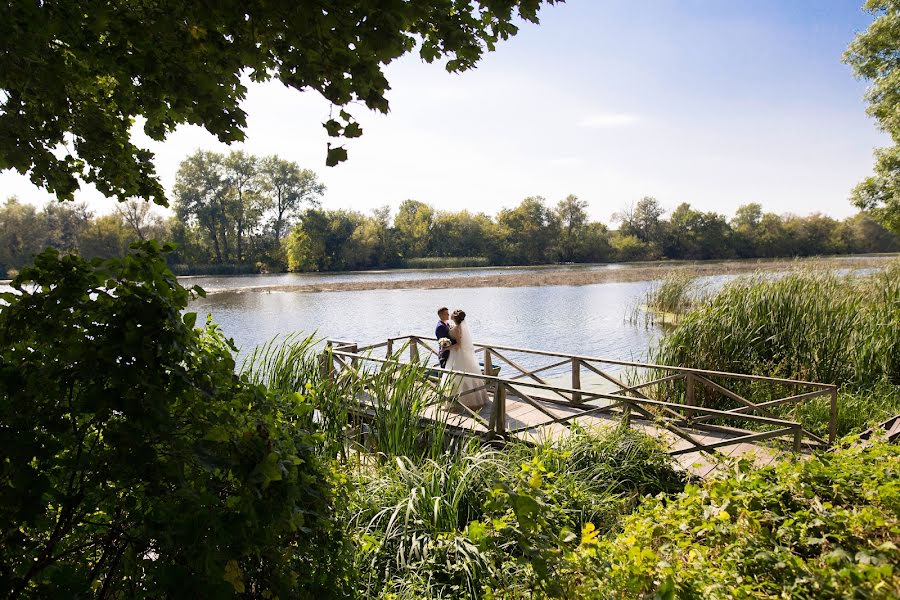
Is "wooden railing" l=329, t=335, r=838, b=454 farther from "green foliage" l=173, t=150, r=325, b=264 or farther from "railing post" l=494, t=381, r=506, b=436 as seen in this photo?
"green foliage" l=173, t=150, r=325, b=264

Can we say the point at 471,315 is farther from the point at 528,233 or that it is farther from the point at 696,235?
the point at 696,235

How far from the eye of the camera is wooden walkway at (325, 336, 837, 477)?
5711 millimetres

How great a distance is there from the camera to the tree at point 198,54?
2.12 metres

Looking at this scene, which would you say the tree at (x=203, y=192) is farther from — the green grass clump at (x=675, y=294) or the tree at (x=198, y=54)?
the tree at (x=198, y=54)

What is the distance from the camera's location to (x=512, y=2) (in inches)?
92.1

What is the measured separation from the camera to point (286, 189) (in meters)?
67.4

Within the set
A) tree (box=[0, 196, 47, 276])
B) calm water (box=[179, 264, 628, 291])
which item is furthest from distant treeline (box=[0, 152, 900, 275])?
calm water (box=[179, 264, 628, 291])

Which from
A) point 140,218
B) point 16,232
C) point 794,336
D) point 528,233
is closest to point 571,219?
point 528,233

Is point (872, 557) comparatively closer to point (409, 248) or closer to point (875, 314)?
point (875, 314)

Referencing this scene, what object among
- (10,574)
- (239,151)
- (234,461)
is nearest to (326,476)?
(234,461)

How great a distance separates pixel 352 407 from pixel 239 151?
63.2m

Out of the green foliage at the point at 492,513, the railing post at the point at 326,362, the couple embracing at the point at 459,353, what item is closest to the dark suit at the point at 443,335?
the couple embracing at the point at 459,353

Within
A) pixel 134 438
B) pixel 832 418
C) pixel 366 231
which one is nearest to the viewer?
pixel 134 438

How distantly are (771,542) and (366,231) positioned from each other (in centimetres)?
6658
